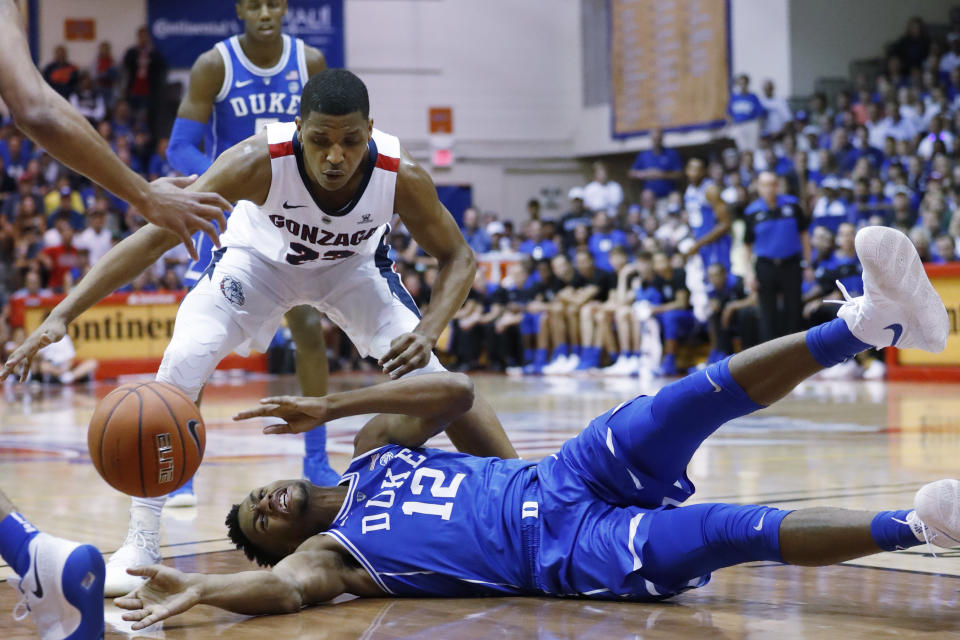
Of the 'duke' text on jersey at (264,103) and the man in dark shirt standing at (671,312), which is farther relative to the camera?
the man in dark shirt standing at (671,312)

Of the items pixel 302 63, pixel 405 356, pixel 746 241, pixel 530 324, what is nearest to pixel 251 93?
pixel 302 63

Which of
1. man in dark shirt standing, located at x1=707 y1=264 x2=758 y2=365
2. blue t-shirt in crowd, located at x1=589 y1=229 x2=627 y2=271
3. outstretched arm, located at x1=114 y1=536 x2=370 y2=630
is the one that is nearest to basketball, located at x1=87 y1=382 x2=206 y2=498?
outstretched arm, located at x1=114 y1=536 x2=370 y2=630

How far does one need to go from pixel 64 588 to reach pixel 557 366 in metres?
13.5

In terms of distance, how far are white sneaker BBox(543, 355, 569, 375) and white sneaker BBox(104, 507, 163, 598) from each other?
39.7 ft

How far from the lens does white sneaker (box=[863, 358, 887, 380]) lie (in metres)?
13.7

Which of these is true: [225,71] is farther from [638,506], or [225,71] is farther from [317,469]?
[638,506]

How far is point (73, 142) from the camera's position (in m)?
3.05

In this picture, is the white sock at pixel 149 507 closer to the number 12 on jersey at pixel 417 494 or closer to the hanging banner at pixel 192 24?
the number 12 on jersey at pixel 417 494

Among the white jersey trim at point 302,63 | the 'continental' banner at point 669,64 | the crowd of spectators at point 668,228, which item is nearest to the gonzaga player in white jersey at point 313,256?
the white jersey trim at point 302,63

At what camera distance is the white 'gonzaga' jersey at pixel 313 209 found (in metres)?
4.62

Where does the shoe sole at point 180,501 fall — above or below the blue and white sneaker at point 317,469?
below

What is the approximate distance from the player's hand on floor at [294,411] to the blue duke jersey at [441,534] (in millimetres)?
359

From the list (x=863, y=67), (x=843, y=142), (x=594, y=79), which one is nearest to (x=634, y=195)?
(x=594, y=79)

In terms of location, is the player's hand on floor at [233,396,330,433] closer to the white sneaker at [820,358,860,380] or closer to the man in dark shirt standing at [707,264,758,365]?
the man in dark shirt standing at [707,264,758,365]
